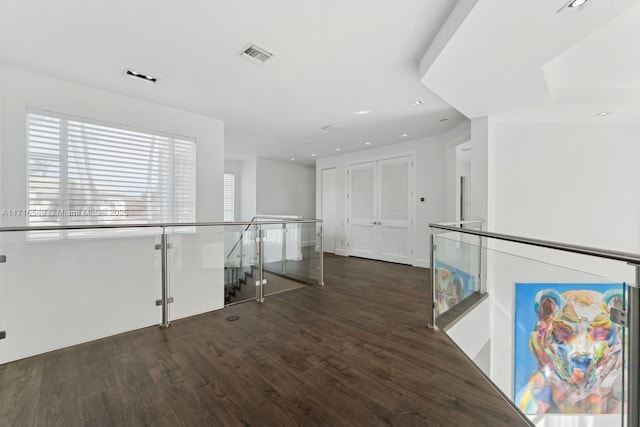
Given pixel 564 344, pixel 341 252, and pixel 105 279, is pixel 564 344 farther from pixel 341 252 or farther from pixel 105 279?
pixel 341 252

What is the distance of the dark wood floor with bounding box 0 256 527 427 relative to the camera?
1647mm

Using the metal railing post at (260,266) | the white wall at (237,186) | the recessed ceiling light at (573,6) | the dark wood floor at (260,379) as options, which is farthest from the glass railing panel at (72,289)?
the white wall at (237,186)

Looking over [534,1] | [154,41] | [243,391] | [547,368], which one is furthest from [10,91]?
[547,368]

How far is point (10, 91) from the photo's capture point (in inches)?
108

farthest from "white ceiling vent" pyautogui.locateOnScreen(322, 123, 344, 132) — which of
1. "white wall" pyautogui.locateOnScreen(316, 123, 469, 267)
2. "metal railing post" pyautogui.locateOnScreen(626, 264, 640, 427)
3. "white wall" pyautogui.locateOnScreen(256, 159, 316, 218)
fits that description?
"metal railing post" pyautogui.locateOnScreen(626, 264, 640, 427)

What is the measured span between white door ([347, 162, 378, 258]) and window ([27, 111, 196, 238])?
441cm

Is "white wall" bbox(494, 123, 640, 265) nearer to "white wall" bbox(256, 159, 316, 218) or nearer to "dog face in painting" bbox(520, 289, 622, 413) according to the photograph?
"dog face in painting" bbox(520, 289, 622, 413)

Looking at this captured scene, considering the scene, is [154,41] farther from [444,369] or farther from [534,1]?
[444,369]

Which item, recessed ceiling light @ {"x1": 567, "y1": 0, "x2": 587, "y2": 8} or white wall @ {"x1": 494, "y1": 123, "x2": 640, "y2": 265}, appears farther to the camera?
white wall @ {"x1": 494, "y1": 123, "x2": 640, "y2": 265}

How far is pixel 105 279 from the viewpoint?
2938 mm

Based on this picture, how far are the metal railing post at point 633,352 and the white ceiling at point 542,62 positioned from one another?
1.90m

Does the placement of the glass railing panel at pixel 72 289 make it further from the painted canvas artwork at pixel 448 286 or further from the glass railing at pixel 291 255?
the painted canvas artwork at pixel 448 286

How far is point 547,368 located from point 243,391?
200 cm

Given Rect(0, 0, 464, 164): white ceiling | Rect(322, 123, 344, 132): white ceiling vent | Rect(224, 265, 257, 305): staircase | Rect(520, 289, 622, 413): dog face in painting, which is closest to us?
Rect(520, 289, 622, 413): dog face in painting
